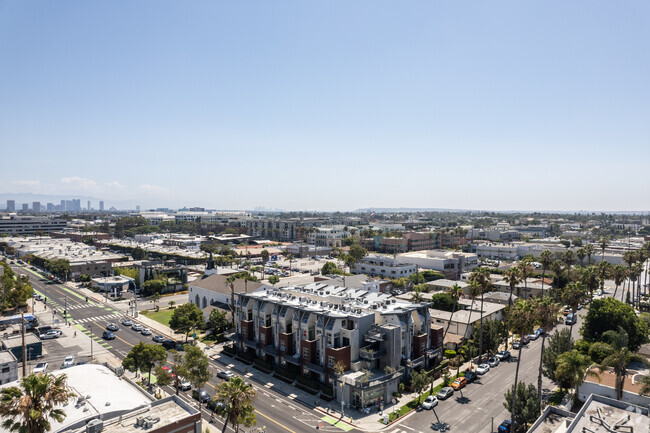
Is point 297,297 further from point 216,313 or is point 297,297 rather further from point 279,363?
point 216,313

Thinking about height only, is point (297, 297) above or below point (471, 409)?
above

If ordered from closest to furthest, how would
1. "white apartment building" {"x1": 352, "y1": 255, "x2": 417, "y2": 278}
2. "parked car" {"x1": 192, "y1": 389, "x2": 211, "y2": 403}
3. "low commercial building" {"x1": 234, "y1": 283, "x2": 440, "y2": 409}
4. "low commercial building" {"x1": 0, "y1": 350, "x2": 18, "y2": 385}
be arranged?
1. "parked car" {"x1": 192, "y1": 389, "x2": 211, "y2": 403}
2. "low commercial building" {"x1": 234, "y1": 283, "x2": 440, "y2": 409}
3. "low commercial building" {"x1": 0, "y1": 350, "x2": 18, "y2": 385}
4. "white apartment building" {"x1": 352, "y1": 255, "x2": 417, "y2": 278}

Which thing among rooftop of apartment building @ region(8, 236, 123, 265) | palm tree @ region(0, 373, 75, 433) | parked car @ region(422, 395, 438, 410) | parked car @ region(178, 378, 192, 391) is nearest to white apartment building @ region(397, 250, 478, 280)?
parked car @ region(422, 395, 438, 410)

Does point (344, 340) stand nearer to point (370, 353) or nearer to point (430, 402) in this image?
point (370, 353)

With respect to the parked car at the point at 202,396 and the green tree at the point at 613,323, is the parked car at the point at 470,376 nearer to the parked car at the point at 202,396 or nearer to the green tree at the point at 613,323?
the green tree at the point at 613,323

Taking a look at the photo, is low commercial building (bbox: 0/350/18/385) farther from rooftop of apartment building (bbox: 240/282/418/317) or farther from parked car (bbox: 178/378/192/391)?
rooftop of apartment building (bbox: 240/282/418/317)

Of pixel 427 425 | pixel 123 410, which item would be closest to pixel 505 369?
pixel 427 425
